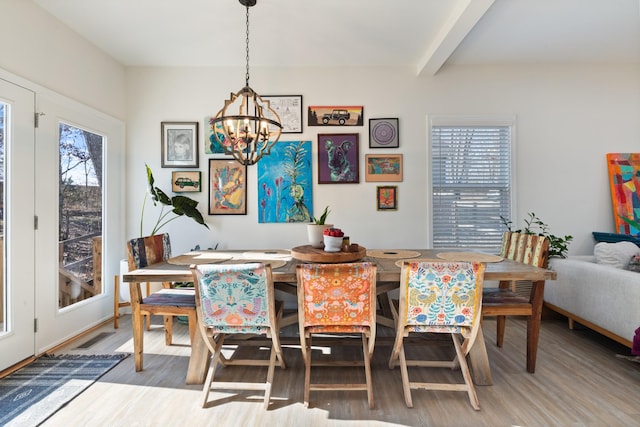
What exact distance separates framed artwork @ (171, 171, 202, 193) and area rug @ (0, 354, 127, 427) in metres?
1.76

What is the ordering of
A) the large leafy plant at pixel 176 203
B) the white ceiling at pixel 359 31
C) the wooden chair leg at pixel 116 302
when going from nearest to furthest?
the white ceiling at pixel 359 31, the wooden chair leg at pixel 116 302, the large leafy plant at pixel 176 203

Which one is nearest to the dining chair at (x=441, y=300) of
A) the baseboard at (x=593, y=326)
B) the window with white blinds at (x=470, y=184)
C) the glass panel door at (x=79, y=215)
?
the baseboard at (x=593, y=326)

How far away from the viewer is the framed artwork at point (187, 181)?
356 centimetres

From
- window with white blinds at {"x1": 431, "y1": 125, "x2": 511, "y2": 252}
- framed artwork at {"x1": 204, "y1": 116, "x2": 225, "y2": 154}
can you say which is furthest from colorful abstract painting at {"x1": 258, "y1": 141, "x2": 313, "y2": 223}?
window with white blinds at {"x1": 431, "y1": 125, "x2": 511, "y2": 252}

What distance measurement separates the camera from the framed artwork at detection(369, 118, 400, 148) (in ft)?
11.7

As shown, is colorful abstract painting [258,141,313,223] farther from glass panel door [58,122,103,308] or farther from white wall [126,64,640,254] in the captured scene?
glass panel door [58,122,103,308]

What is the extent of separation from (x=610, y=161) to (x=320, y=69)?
11.1 feet

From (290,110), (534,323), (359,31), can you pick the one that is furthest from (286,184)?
(534,323)

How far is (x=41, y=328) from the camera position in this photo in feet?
8.30

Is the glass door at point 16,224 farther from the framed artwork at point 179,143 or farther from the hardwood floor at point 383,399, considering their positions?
the framed artwork at point 179,143

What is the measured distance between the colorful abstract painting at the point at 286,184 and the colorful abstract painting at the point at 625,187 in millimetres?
3357

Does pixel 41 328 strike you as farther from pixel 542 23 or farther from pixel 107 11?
pixel 542 23

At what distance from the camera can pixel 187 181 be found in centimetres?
356

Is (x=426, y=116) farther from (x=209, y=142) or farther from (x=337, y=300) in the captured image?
(x=337, y=300)
